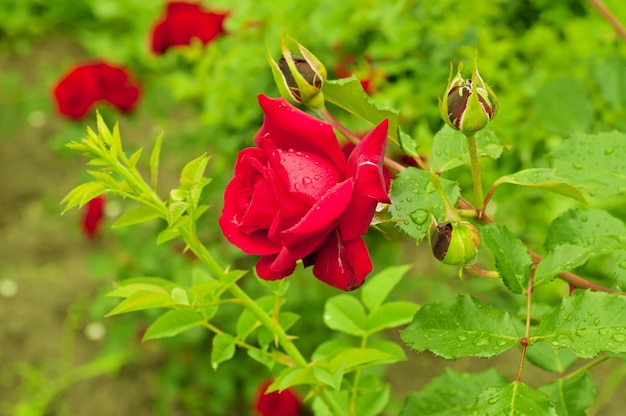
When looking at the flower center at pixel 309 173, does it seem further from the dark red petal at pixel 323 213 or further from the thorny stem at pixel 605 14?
the thorny stem at pixel 605 14

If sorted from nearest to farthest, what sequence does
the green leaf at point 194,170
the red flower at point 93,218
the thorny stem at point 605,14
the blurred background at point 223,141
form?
the green leaf at point 194,170 < the thorny stem at point 605,14 < the blurred background at point 223,141 < the red flower at point 93,218

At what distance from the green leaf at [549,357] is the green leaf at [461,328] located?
0.21 m

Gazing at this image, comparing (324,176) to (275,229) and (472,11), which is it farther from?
(472,11)

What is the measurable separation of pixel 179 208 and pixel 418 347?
8.7 inches

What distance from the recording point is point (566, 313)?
0.60 m

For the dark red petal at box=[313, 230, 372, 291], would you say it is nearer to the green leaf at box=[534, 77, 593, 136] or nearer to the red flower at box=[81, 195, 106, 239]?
the green leaf at box=[534, 77, 593, 136]

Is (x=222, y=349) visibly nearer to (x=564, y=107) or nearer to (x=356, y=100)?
(x=356, y=100)

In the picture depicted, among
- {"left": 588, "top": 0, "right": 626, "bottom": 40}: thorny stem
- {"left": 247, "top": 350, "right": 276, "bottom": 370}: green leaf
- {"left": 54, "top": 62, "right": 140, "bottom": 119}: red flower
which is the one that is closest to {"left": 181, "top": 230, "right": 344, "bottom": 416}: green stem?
{"left": 247, "top": 350, "right": 276, "bottom": 370}: green leaf

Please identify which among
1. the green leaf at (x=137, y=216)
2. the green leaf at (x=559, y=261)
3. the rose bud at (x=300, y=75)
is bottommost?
the green leaf at (x=559, y=261)

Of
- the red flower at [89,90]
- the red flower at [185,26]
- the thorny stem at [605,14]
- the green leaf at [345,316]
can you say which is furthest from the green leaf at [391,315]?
the red flower at [89,90]

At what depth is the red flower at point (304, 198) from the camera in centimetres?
55

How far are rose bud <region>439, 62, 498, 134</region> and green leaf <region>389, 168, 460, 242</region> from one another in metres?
0.06

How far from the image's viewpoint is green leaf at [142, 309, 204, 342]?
712 mm

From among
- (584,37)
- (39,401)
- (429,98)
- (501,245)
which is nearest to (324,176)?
(501,245)
